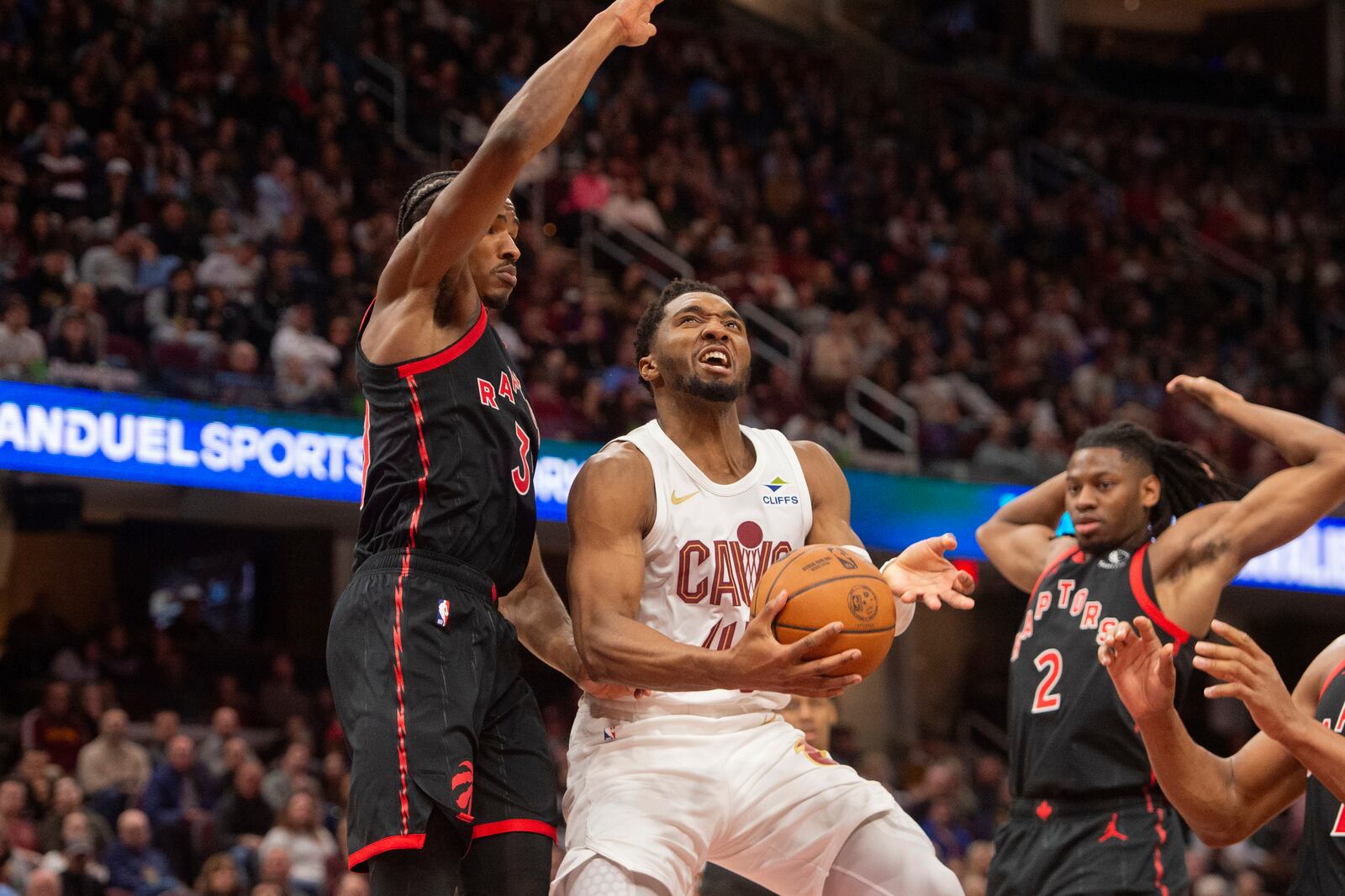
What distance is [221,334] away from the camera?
1312 cm

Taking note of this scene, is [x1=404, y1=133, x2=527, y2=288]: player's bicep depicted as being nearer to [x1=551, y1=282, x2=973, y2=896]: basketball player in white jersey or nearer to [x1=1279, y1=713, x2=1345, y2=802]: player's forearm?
[x1=551, y1=282, x2=973, y2=896]: basketball player in white jersey

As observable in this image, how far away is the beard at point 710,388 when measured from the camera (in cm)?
510

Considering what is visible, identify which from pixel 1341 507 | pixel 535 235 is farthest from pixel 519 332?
pixel 1341 507

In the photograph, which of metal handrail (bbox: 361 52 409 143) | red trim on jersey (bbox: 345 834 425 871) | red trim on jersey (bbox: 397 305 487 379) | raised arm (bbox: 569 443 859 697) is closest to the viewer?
red trim on jersey (bbox: 345 834 425 871)

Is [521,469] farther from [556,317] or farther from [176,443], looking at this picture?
[556,317]

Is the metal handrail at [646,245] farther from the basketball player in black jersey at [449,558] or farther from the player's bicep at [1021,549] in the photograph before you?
the basketball player in black jersey at [449,558]

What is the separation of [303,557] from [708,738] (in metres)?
11.8

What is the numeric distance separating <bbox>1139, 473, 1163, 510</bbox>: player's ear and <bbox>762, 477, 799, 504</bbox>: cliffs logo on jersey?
75.5 inches

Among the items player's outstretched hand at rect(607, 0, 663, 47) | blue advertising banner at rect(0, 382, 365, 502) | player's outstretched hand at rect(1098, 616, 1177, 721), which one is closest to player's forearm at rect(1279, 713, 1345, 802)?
player's outstretched hand at rect(1098, 616, 1177, 721)

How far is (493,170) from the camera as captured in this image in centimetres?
433

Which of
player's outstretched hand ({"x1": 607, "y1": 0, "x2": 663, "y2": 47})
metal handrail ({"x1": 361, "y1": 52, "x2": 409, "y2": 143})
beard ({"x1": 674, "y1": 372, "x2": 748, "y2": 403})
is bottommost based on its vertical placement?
beard ({"x1": 674, "y1": 372, "x2": 748, "y2": 403})

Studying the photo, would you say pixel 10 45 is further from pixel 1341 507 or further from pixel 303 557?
pixel 1341 507

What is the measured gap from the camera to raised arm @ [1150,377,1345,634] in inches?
243

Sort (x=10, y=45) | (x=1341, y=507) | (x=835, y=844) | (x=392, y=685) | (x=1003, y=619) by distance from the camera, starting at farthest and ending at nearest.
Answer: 1. (x=1003, y=619)
2. (x=1341, y=507)
3. (x=10, y=45)
4. (x=835, y=844)
5. (x=392, y=685)
